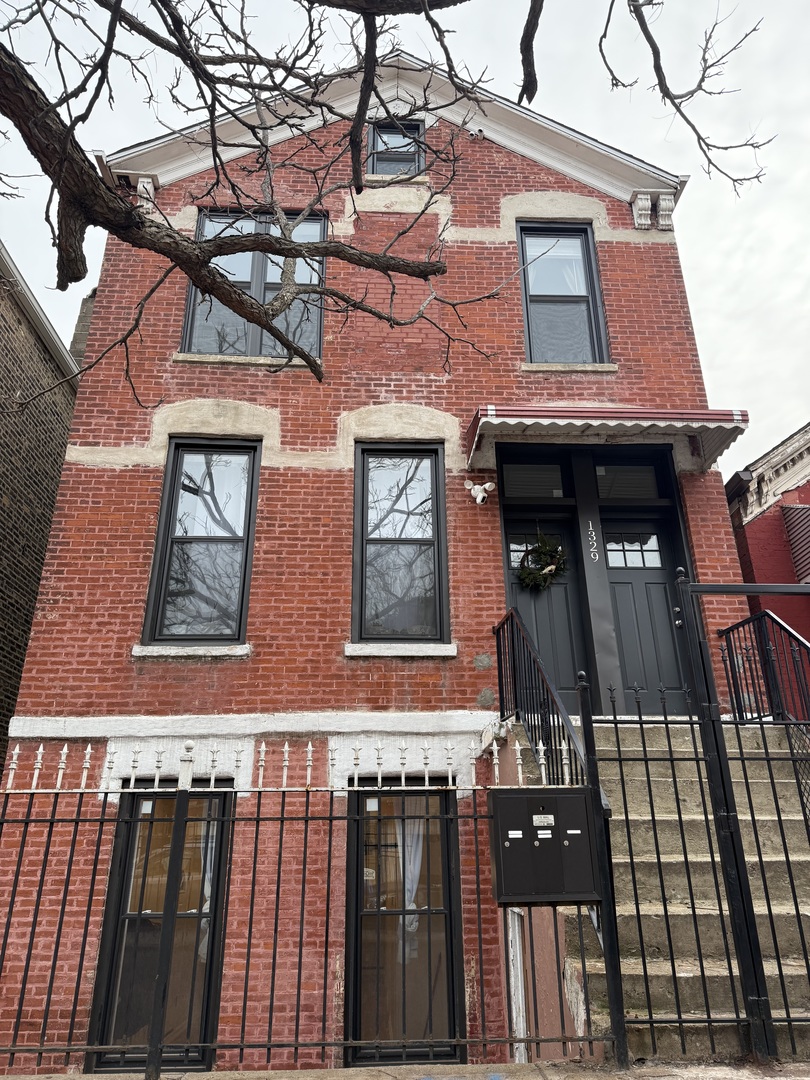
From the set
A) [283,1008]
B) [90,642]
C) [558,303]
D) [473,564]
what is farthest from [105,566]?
[558,303]

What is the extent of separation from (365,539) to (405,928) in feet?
12.2

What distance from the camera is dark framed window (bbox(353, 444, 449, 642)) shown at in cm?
784

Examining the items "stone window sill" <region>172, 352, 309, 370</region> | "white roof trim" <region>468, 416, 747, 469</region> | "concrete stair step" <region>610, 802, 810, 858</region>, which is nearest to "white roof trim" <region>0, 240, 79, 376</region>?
"stone window sill" <region>172, 352, 309, 370</region>

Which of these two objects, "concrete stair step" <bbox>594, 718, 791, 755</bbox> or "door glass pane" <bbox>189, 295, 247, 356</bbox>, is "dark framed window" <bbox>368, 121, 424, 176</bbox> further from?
"concrete stair step" <bbox>594, 718, 791, 755</bbox>

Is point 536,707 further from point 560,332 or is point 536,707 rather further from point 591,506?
point 560,332

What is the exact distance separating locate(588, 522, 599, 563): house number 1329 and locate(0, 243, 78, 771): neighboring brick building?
26.2ft

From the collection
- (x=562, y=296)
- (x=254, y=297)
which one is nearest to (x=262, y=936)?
(x=254, y=297)

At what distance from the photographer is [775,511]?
1085 cm

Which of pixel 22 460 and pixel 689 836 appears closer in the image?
pixel 689 836

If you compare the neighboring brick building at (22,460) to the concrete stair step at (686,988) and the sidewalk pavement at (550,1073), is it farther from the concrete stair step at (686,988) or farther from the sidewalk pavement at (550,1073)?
the concrete stair step at (686,988)

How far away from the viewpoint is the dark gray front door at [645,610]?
798 cm

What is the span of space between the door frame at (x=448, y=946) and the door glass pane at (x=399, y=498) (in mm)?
2730

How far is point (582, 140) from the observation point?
9.72m

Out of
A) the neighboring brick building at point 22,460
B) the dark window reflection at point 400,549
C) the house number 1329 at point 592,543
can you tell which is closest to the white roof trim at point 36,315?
the neighboring brick building at point 22,460
